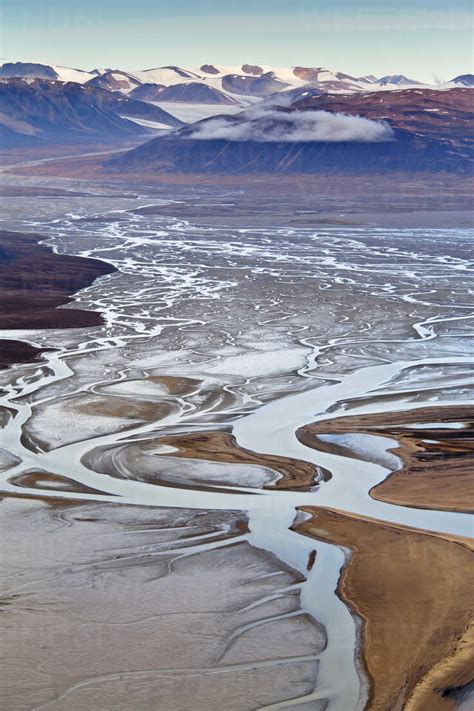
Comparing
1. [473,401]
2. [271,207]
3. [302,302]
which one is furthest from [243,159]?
[473,401]

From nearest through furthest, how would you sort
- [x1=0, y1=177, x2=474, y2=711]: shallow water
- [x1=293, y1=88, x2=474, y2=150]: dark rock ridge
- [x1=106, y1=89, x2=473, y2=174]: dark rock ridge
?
[x1=0, y1=177, x2=474, y2=711]: shallow water
[x1=106, y1=89, x2=473, y2=174]: dark rock ridge
[x1=293, y1=88, x2=474, y2=150]: dark rock ridge

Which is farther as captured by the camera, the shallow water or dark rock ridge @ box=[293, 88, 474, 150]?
dark rock ridge @ box=[293, 88, 474, 150]

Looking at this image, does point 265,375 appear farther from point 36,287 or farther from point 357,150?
point 357,150

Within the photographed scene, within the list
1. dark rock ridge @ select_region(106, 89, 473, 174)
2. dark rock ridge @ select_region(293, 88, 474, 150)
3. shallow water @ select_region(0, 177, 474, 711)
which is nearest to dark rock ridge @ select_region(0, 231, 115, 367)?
shallow water @ select_region(0, 177, 474, 711)

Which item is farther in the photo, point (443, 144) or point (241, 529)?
point (443, 144)

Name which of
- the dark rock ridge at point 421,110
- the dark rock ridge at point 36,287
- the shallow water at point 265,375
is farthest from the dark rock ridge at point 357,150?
the shallow water at point 265,375

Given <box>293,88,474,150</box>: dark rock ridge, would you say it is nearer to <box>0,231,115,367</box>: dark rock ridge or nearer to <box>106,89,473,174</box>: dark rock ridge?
<box>106,89,473,174</box>: dark rock ridge

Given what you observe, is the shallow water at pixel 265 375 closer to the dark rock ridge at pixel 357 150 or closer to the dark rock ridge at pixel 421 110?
the dark rock ridge at pixel 357 150

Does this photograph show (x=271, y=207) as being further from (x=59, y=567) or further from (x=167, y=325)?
(x=59, y=567)

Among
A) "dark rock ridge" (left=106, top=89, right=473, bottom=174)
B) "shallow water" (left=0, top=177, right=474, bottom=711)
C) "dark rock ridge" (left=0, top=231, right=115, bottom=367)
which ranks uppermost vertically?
"dark rock ridge" (left=106, top=89, right=473, bottom=174)
